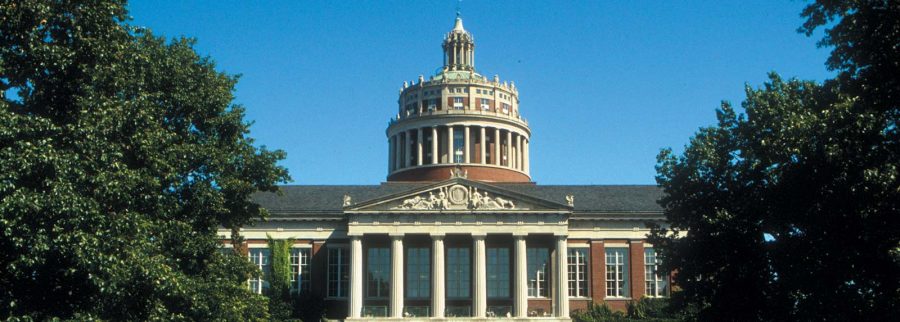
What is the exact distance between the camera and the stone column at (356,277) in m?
71.6

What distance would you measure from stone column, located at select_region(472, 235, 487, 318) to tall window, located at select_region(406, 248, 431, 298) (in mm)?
4817

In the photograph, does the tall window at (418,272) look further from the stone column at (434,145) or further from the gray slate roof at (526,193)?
the stone column at (434,145)

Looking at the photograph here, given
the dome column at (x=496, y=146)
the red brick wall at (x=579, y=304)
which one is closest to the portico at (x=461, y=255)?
the red brick wall at (x=579, y=304)

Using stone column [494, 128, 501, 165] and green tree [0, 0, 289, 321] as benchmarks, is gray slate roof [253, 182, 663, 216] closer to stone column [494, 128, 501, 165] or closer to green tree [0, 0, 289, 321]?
stone column [494, 128, 501, 165]

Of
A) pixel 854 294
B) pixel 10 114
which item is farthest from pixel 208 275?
pixel 854 294

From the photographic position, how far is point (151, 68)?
4081cm

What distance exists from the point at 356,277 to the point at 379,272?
12.1 ft

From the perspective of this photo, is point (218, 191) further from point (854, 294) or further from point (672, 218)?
point (854, 294)

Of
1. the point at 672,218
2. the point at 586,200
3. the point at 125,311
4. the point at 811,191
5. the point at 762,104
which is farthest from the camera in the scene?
the point at 586,200

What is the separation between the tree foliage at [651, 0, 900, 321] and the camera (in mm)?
28375

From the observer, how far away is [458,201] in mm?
73438

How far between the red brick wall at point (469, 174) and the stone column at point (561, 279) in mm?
22213

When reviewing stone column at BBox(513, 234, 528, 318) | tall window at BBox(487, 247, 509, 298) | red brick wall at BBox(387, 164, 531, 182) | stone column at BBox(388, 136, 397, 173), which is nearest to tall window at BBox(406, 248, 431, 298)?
tall window at BBox(487, 247, 509, 298)

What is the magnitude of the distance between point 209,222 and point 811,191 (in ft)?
77.8
